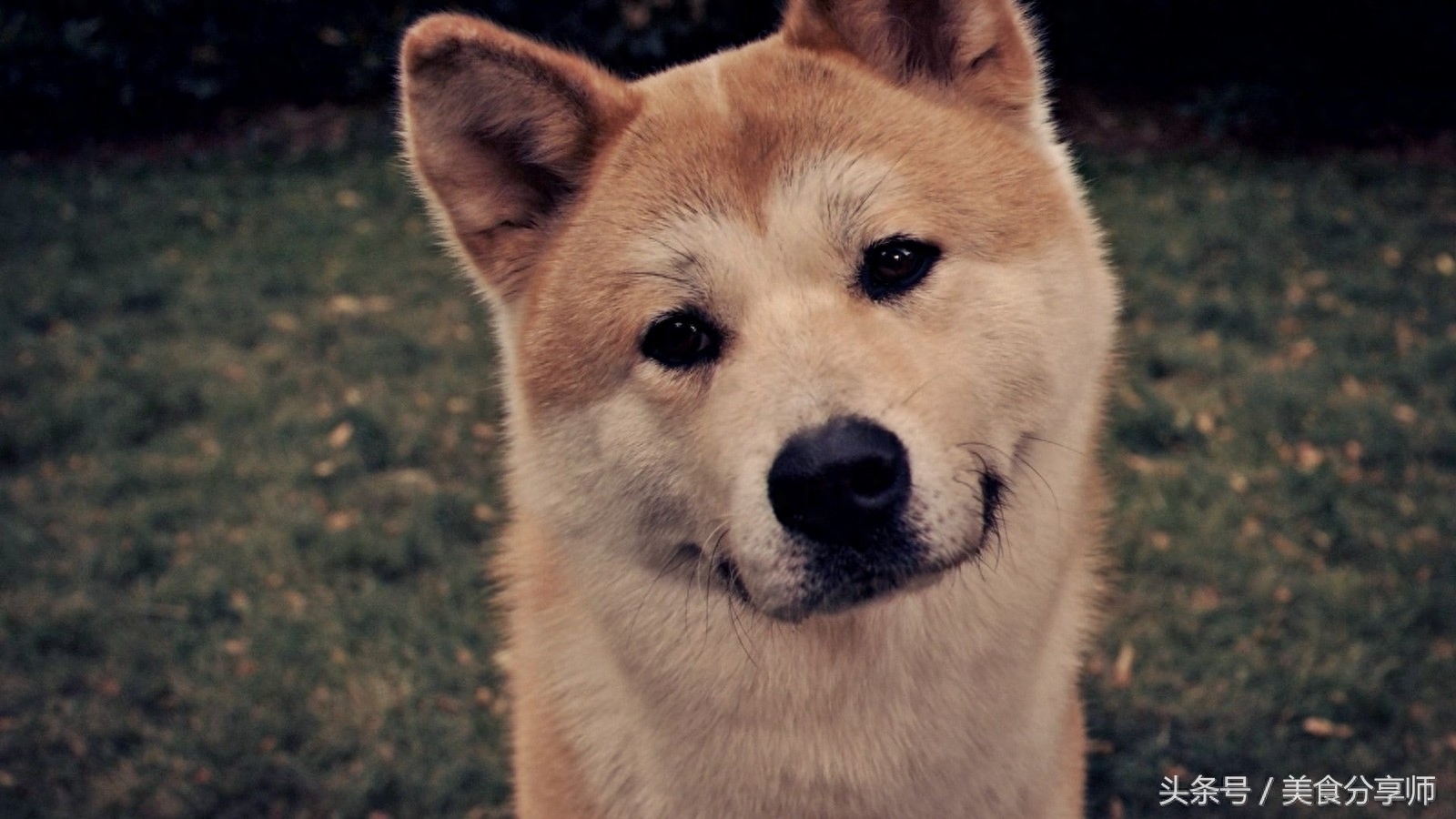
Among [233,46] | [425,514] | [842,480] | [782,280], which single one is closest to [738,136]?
[782,280]

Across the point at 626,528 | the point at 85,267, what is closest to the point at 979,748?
the point at 626,528

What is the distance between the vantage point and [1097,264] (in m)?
2.12

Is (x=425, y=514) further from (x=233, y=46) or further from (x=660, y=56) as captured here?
(x=233, y=46)

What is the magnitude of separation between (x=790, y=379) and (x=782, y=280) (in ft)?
0.75

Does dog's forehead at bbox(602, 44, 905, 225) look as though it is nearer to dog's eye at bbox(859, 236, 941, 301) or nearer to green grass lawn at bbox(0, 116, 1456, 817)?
dog's eye at bbox(859, 236, 941, 301)

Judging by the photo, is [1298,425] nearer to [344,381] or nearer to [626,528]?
[626,528]

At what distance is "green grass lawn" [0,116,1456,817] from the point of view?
3.28 meters

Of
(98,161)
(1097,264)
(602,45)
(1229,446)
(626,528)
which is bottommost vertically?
(98,161)

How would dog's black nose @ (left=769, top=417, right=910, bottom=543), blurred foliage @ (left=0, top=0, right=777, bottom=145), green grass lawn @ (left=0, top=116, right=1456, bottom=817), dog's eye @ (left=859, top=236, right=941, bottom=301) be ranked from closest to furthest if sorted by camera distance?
dog's black nose @ (left=769, top=417, right=910, bottom=543) → dog's eye @ (left=859, top=236, right=941, bottom=301) → green grass lawn @ (left=0, top=116, right=1456, bottom=817) → blurred foliage @ (left=0, top=0, right=777, bottom=145)

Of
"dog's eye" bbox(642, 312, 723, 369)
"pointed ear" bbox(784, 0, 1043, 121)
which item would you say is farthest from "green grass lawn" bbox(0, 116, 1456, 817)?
"pointed ear" bbox(784, 0, 1043, 121)

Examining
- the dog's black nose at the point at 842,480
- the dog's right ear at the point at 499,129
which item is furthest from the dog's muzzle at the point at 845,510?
the dog's right ear at the point at 499,129

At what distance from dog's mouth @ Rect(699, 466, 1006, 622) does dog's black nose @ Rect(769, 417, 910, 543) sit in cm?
3

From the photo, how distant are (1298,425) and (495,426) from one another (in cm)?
356

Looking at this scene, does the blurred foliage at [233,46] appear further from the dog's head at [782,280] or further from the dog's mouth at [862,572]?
the dog's mouth at [862,572]
